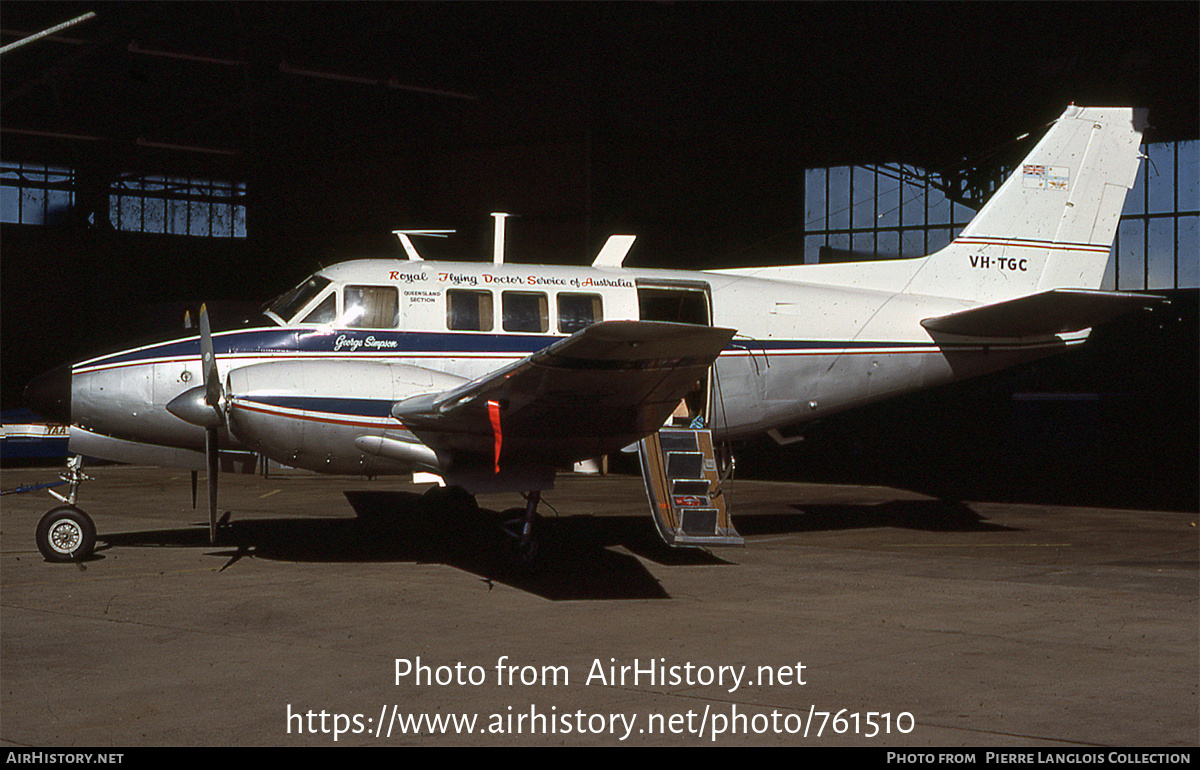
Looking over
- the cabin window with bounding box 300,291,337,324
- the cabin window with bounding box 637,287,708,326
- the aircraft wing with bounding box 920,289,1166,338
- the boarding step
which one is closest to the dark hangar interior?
the aircraft wing with bounding box 920,289,1166,338

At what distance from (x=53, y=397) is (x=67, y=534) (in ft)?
4.94

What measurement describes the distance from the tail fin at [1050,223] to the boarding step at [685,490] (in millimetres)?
4547

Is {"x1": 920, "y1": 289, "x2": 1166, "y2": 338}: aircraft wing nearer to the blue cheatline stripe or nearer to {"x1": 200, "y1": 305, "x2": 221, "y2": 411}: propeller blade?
the blue cheatline stripe

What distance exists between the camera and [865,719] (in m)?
6.15

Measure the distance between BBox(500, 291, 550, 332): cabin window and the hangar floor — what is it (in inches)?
104

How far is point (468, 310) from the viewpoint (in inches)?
496

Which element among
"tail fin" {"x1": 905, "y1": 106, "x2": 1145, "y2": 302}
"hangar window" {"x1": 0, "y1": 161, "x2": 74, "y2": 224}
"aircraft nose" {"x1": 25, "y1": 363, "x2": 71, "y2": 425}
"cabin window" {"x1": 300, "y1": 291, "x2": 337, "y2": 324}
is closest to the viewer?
"aircraft nose" {"x1": 25, "y1": 363, "x2": 71, "y2": 425}

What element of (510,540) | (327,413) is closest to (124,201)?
(327,413)

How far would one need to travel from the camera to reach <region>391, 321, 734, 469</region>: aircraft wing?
29.5ft

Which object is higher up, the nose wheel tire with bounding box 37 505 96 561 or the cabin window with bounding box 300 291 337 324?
the cabin window with bounding box 300 291 337 324

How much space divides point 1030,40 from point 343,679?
23.9 m

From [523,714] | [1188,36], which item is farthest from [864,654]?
[1188,36]

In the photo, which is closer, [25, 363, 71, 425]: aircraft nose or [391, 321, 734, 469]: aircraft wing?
[391, 321, 734, 469]: aircraft wing

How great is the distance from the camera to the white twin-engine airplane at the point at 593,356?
35.0 feet
